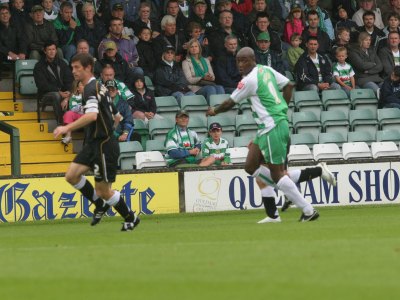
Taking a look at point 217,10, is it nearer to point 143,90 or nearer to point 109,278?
point 143,90

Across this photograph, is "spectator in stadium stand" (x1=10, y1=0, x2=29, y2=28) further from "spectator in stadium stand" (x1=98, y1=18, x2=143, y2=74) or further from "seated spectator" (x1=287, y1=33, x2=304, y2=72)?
"seated spectator" (x1=287, y1=33, x2=304, y2=72)

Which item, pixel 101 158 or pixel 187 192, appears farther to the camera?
pixel 187 192

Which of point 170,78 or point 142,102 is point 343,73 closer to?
point 170,78

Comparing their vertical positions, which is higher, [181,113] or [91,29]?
[91,29]

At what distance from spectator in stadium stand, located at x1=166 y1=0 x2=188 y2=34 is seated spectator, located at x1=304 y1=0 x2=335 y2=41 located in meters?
3.12

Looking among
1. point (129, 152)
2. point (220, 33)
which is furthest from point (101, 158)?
point (220, 33)

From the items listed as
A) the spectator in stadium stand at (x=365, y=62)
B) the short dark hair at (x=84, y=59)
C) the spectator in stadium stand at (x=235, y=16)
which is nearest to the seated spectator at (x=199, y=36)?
the spectator in stadium stand at (x=235, y=16)

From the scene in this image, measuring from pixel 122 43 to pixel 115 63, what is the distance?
38.2 inches

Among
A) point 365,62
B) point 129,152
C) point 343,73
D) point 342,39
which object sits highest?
point 342,39

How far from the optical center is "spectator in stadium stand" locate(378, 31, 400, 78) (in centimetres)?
2648

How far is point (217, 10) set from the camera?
26.5 m

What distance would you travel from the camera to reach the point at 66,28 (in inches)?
956

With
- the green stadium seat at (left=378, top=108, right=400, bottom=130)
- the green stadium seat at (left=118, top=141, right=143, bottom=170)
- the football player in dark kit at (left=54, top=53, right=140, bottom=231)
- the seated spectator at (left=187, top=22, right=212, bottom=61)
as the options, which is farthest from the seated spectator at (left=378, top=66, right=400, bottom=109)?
the football player in dark kit at (left=54, top=53, right=140, bottom=231)

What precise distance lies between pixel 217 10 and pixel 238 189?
6.77 meters
